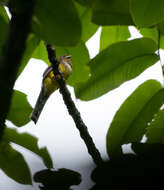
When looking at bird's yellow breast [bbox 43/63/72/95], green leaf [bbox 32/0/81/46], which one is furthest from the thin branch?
bird's yellow breast [bbox 43/63/72/95]

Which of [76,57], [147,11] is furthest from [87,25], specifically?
[147,11]

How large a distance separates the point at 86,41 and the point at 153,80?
19cm

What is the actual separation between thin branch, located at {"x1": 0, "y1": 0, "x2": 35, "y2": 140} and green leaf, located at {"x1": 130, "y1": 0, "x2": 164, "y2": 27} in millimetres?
307

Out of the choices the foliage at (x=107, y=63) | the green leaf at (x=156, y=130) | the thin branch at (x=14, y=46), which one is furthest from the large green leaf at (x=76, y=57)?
the thin branch at (x=14, y=46)

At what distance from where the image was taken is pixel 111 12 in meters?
0.69

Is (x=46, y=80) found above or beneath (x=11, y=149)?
beneath

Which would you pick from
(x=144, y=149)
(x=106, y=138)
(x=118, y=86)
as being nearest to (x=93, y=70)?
(x=118, y=86)

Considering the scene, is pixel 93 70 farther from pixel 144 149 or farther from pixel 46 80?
pixel 46 80

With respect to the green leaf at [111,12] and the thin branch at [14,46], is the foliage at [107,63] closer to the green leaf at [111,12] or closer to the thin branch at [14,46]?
the green leaf at [111,12]

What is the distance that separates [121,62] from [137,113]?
13cm

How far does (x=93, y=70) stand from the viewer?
2.73ft

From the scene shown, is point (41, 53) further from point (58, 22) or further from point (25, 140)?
point (58, 22)

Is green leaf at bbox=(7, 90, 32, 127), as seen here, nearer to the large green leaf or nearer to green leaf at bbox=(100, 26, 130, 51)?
the large green leaf

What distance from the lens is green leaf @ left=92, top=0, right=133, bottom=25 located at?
24.6 inches
